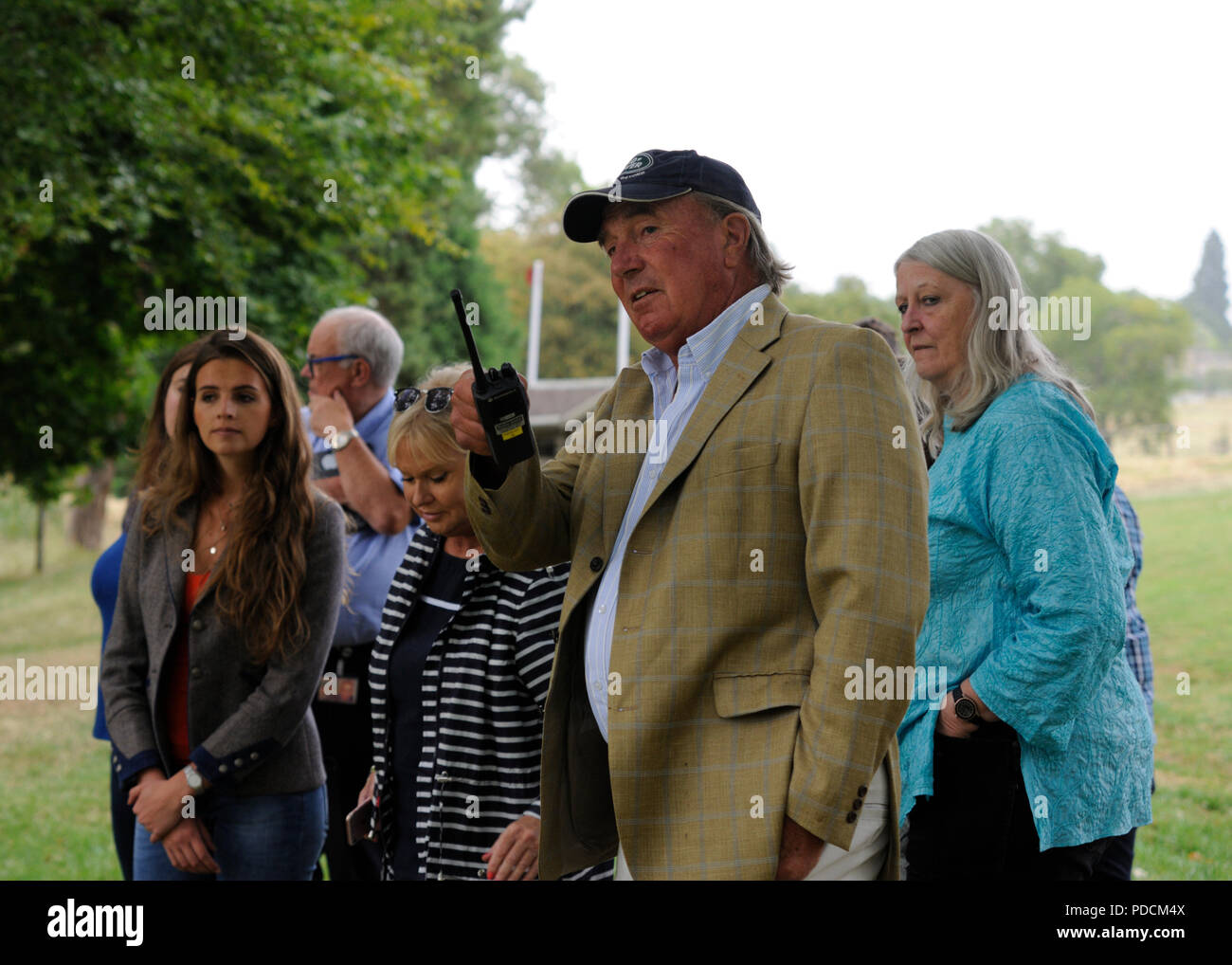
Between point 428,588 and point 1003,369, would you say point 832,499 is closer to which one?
point 1003,369

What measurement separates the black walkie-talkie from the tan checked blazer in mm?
67

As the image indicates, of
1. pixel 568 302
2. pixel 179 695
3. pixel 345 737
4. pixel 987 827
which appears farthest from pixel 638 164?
pixel 568 302

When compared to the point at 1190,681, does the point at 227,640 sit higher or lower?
higher

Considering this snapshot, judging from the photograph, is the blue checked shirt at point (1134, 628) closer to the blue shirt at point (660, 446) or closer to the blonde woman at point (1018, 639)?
the blonde woman at point (1018, 639)

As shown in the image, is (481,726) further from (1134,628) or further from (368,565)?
(1134,628)

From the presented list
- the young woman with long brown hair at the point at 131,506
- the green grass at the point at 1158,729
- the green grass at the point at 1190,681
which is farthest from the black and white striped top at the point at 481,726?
the green grass at the point at 1190,681

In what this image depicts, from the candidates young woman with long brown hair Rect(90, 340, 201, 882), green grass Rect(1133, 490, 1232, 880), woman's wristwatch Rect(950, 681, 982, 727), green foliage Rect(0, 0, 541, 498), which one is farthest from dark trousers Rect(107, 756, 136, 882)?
green foliage Rect(0, 0, 541, 498)

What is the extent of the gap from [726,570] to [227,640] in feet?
5.90

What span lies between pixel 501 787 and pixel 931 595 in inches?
46.7

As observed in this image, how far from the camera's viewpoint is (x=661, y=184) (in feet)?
7.72

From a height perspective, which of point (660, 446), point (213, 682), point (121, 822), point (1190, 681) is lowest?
point (1190, 681)

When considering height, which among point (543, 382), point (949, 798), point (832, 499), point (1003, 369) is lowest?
point (949, 798)
